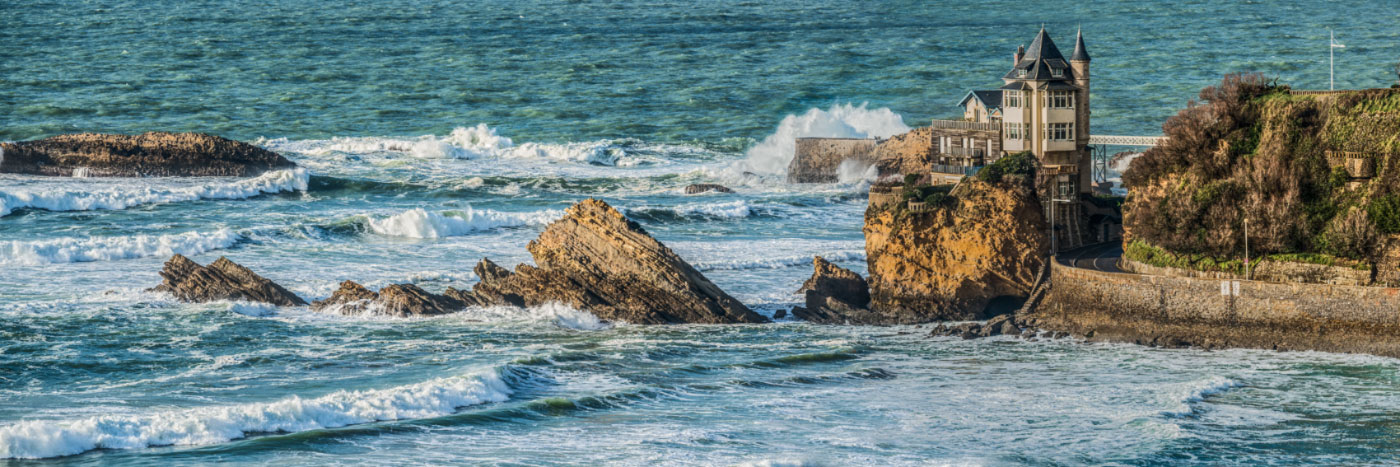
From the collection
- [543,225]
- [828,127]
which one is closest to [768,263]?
[543,225]

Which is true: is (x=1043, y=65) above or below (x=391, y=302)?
above

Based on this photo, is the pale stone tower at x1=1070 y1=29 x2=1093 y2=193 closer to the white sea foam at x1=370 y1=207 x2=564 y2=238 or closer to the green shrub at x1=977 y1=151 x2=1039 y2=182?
the green shrub at x1=977 y1=151 x2=1039 y2=182

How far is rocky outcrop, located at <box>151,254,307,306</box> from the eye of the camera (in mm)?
50625

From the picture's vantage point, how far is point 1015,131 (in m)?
54.3

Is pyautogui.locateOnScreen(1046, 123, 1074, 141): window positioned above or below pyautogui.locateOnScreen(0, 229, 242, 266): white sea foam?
above

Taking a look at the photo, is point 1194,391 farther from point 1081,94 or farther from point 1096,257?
point 1081,94

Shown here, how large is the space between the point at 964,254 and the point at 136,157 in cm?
4802

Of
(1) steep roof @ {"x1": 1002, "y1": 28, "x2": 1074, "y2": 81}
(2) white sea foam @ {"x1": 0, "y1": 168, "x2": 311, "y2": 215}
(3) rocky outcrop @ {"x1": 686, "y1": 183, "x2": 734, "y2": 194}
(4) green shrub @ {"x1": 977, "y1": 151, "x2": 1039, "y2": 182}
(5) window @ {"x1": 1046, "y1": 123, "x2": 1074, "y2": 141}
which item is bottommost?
(3) rocky outcrop @ {"x1": 686, "y1": 183, "x2": 734, "y2": 194}

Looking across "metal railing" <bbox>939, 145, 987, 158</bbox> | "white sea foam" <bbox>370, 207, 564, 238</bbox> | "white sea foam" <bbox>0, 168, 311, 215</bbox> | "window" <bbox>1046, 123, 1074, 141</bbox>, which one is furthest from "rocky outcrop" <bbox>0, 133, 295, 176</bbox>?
"window" <bbox>1046, 123, 1074, 141</bbox>

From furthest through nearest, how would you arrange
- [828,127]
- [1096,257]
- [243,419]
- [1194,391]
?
1. [828,127]
2. [1096,257]
3. [1194,391]
4. [243,419]

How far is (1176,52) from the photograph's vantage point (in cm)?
11888

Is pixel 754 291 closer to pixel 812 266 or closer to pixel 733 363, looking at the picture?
pixel 812 266

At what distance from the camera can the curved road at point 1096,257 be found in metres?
47.2

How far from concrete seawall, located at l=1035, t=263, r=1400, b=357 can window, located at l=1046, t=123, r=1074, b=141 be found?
797 centimetres
